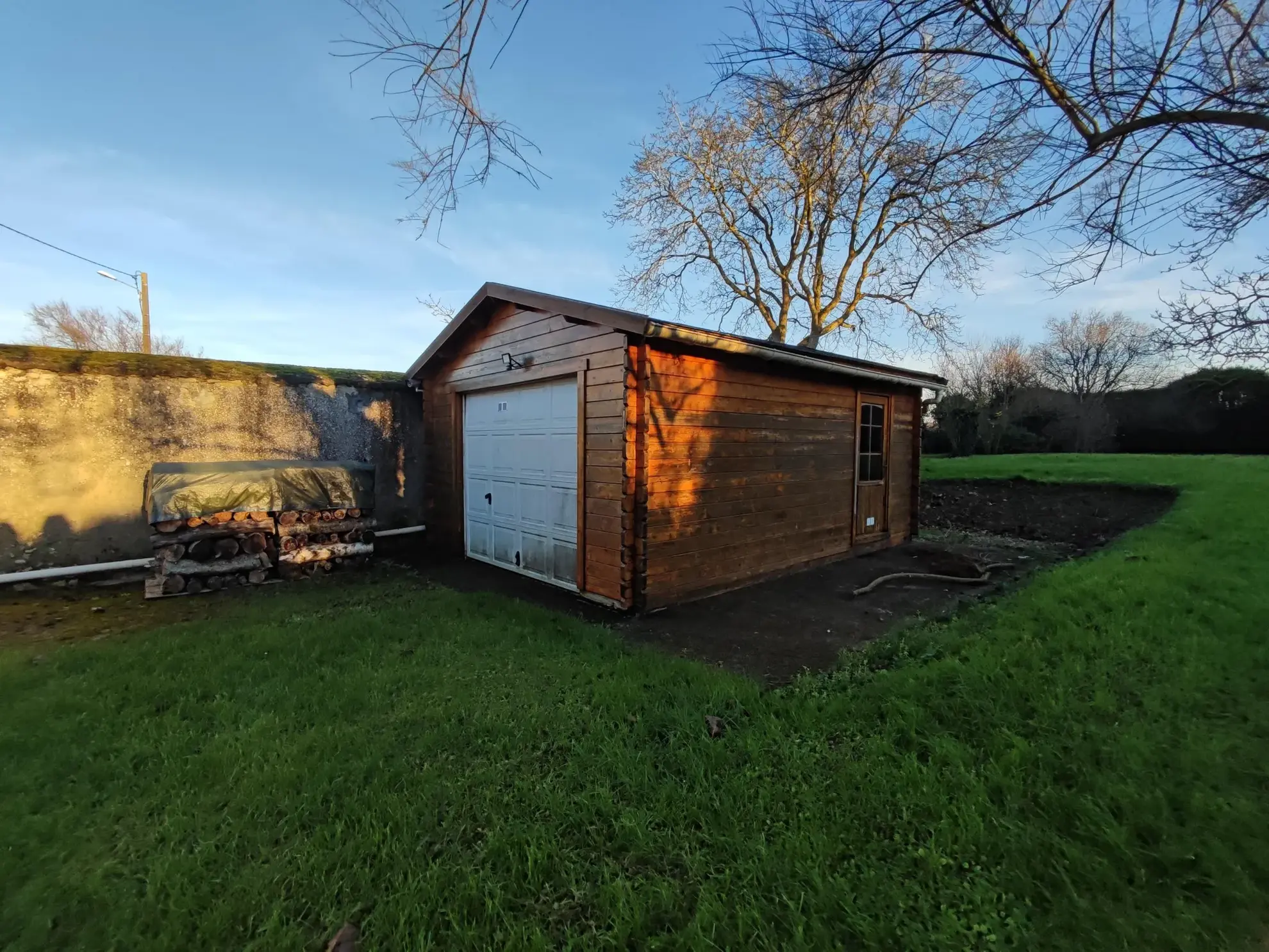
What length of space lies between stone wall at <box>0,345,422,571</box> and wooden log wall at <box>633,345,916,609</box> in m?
5.57

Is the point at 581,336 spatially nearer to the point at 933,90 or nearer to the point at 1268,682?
the point at 933,90

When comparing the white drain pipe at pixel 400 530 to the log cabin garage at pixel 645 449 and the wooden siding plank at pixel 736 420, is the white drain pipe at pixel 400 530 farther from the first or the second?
the wooden siding plank at pixel 736 420

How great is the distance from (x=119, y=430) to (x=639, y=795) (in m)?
7.96

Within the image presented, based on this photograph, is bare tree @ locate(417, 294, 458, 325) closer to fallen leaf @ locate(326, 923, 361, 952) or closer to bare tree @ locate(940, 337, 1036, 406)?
fallen leaf @ locate(326, 923, 361, 952)

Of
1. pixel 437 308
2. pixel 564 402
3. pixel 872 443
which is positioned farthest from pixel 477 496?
pixel 437 308

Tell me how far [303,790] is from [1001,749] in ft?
11.0

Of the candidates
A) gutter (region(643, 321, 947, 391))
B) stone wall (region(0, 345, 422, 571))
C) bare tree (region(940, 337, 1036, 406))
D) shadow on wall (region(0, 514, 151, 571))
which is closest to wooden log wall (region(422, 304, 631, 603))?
gutter (region(643, 321, 947, 391))

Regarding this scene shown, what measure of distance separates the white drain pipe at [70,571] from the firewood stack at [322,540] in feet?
4.29

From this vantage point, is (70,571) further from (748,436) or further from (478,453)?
(748,436)

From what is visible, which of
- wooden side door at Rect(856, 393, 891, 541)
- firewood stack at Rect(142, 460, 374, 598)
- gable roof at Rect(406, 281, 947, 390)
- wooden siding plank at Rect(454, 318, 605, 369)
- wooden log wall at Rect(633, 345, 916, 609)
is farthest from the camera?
wooden side door at Rect(856, 393, 891, 541)

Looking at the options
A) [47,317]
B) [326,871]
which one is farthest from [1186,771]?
[47,317]

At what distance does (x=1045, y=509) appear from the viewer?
11.6 m

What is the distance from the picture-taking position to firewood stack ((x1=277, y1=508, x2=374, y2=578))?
21.4 ft

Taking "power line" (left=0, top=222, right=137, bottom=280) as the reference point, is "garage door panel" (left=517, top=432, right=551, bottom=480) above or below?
below
